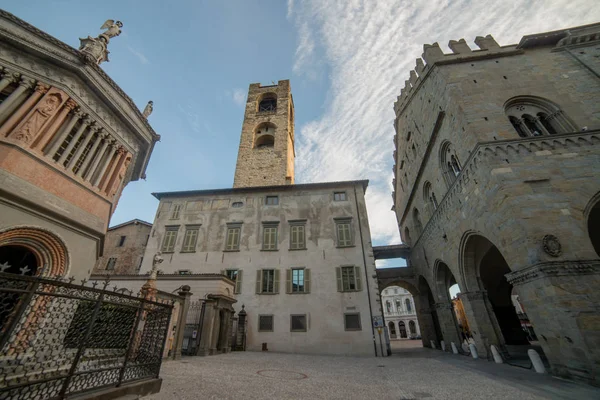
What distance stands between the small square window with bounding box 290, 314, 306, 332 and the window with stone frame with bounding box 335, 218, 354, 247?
5.18 m

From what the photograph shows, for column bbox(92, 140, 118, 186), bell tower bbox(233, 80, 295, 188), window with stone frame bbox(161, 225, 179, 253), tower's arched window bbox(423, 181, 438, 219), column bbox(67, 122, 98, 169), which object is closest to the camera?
column bbox(67, 122, 98, 169)

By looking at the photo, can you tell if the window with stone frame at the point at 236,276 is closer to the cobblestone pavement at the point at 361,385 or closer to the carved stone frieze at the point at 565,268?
the cobblestone pavement at the point at 361,385

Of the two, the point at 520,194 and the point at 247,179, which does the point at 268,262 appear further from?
the point at 520,194

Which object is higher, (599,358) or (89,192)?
(89,192)

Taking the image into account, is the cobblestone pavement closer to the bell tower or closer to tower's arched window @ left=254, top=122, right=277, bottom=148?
the bell tower

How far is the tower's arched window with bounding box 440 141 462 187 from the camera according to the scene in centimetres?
1261

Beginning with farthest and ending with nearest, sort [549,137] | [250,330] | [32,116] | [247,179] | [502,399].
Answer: [247,179] → [250,330] → [549,137] → [32,116] → [502,399]

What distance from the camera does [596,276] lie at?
706 centimetres

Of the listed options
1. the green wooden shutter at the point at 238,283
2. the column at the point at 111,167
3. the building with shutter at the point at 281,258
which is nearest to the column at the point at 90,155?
the column at the point at 111,167

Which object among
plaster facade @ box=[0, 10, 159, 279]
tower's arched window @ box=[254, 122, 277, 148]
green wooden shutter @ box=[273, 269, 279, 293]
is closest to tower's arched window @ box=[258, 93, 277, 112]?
tower's arched window @ box=[254, 122, 277, 148]

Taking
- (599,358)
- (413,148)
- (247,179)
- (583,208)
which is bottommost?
(599,358)

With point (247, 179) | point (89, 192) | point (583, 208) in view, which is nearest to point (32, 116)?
point (89, 192)

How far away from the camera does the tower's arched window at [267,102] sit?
33.1 m

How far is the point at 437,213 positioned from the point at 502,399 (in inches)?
407
